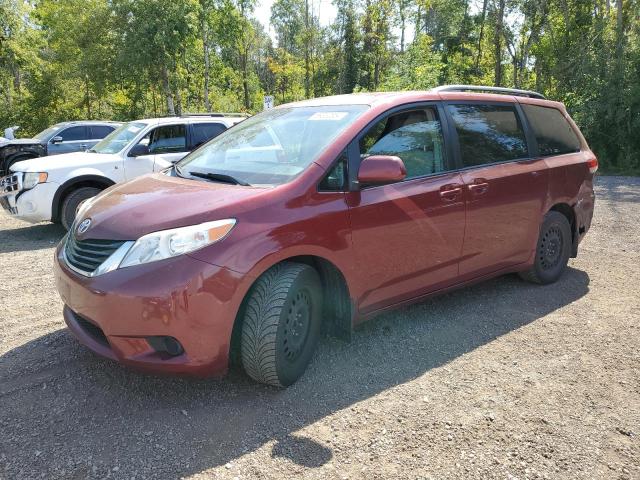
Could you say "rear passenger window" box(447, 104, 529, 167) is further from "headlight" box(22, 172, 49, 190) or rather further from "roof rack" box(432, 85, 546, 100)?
"headlight" box(22, 172, 49, 190)

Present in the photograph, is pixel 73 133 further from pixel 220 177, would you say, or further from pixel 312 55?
pixel 312 55

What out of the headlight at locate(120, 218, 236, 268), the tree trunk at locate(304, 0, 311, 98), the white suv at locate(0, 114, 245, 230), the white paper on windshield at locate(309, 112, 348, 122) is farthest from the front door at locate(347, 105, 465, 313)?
the tree trunk at locate(304, 0, 311, 98)

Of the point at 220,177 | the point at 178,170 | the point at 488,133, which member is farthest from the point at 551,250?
the point at 178,170

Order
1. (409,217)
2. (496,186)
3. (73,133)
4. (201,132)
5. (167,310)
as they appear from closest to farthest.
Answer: (167,310) → (409,217) → (496,186) → (201,132) → (73,133)

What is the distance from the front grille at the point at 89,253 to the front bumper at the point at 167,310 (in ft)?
0.33

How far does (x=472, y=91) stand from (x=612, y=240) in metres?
3.89

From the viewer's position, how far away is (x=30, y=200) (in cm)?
700

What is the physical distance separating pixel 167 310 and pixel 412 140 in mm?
2162

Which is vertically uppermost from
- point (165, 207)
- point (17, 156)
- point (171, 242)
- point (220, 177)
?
point (17, 156)

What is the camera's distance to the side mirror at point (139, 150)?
25.3ft

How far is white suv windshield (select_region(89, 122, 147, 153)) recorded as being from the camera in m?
7.94

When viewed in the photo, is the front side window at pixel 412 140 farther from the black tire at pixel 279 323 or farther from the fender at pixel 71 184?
the fender at pixel 71 184

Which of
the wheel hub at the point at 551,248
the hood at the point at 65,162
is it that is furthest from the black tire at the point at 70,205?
the wheel hub at the point at 551,248

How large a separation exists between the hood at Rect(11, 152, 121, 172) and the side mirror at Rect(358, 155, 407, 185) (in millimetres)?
5688
